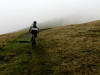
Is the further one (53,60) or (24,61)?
(53,60)

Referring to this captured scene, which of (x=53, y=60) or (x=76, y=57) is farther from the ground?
(x=76, y=57)

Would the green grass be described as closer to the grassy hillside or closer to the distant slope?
the grassy hillside

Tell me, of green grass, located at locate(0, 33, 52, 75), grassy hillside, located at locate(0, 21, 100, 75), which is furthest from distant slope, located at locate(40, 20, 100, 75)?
green grass, located at locate(0, 33, 52, 75)

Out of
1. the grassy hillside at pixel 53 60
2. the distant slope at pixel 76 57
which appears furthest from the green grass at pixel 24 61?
the distant slope at pixel 76 57

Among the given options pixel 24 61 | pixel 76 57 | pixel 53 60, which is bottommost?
pixel 24 61

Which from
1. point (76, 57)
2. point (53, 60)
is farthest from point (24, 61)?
point (76, 57)

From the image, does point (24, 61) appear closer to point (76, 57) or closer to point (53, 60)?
point (53, 60)

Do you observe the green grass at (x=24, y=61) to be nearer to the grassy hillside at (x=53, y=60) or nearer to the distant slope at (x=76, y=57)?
the grassy hillside at (x=53, y=60)

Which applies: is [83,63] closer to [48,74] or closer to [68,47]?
[48,74]

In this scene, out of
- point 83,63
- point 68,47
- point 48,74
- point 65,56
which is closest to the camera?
point 48,74

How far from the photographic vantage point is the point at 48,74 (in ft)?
58.0

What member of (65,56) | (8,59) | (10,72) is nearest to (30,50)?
(8,59)

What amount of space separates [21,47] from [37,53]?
4.80m

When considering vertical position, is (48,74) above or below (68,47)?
below
